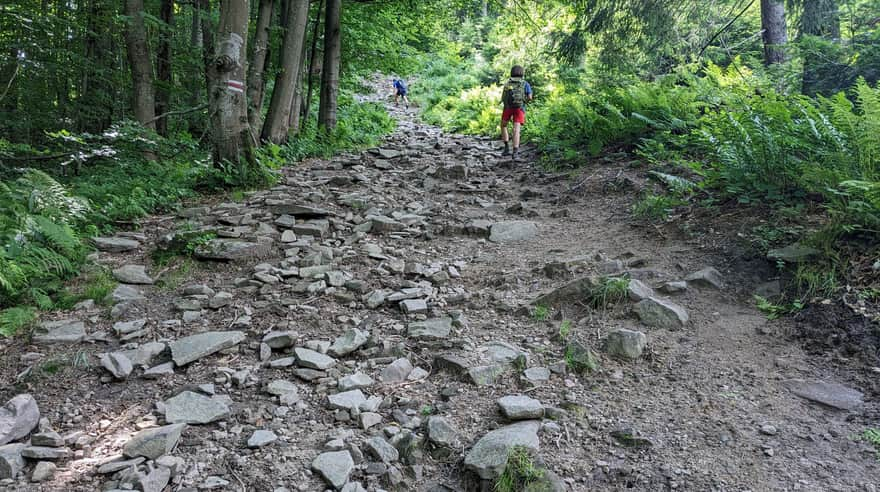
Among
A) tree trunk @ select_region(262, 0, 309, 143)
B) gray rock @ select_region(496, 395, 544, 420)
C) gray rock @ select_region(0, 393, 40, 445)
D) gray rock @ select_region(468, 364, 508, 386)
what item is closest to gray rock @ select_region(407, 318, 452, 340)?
gray rock @ select_region(468, 364, 508, 386)

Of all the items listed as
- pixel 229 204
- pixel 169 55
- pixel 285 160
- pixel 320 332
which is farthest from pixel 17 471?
pixel 169 55

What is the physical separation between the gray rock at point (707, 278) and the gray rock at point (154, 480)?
13.2 ft

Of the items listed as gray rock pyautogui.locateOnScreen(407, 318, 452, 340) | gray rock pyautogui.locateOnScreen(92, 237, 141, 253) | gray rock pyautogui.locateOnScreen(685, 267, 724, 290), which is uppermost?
gray rock pyautogui.locateOnScreen(685, 267, 724, 290)

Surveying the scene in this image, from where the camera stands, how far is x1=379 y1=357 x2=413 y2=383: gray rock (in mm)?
3682

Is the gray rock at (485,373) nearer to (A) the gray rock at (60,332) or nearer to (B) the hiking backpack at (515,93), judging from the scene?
(A) the gray rock at (60,332)

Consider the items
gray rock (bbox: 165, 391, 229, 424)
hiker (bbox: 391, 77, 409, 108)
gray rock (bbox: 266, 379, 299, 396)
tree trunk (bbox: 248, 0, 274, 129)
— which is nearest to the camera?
A: gray rock (bbox: 165, 391, 229, 424)

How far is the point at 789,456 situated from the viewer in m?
2.79

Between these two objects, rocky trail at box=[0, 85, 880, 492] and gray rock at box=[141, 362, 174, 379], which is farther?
gray rock at box=[141, 362, 174, 379]

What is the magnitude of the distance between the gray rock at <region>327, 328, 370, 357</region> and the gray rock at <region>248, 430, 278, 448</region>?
0.98 metres

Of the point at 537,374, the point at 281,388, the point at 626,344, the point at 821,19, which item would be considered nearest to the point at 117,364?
the point at 281,388

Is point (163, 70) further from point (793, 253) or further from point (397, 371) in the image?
point (793, 253)

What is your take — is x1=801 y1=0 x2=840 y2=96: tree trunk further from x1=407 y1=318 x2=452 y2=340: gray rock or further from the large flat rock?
the large flat rock

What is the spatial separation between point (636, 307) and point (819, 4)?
7517 millimetres

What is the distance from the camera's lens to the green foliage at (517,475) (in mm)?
2676
